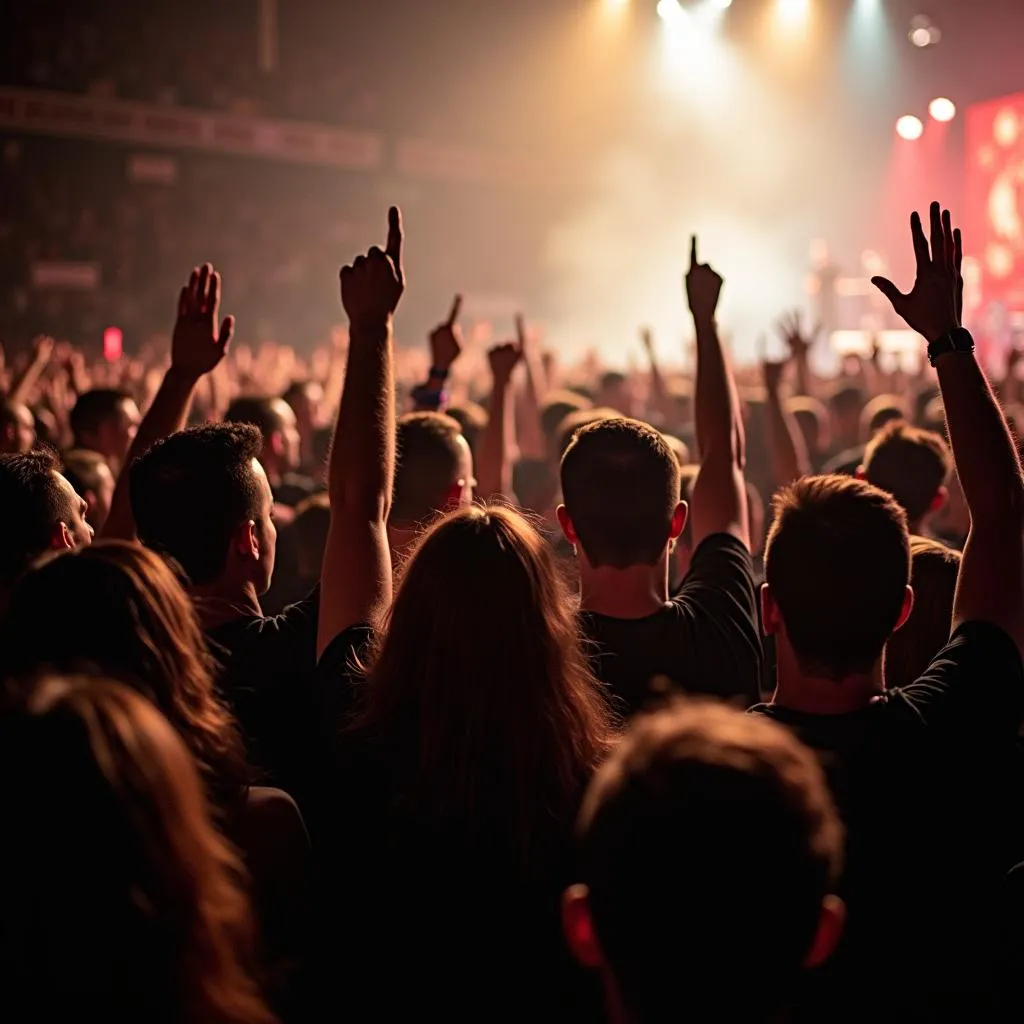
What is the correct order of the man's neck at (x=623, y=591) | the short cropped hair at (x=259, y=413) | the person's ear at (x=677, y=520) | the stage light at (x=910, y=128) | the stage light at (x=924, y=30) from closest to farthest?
1. the man's neck at (x=623, y=591)
2. the person's ear at (x=677, y=520)
3. the short cropped hair at (x=259, y=413)
4. the stage light at (x=924, y=30)
5. the stage light at (x=910, y=128)

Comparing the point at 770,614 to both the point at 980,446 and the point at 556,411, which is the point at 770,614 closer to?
the point at 980,446

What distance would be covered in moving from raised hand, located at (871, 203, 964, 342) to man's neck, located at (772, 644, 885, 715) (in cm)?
86

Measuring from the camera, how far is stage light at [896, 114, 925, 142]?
2011 centimetres

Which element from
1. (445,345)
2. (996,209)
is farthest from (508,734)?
(996,209)

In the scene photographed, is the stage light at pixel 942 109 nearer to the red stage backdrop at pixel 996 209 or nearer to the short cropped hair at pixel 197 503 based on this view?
the red stage backdrop at pixel 996 209

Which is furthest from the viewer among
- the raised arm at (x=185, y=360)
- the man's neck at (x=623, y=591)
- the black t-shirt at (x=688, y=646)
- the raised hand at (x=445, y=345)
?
the raised hand at (x=445, y=345)

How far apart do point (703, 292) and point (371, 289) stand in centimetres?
102

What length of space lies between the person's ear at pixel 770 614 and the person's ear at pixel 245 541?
1027 mm

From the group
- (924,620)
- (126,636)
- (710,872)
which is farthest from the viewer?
(924,620)

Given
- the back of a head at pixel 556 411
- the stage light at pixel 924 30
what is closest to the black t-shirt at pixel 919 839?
the back of a head at pixel 556 411

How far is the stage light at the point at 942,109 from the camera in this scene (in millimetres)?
19172

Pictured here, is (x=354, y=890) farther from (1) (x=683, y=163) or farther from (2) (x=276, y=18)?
(1) (x=683, y=163)

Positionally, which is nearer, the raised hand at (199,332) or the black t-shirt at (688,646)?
the black t-shirt at (688,646)

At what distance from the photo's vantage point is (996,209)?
18125 millimetres
